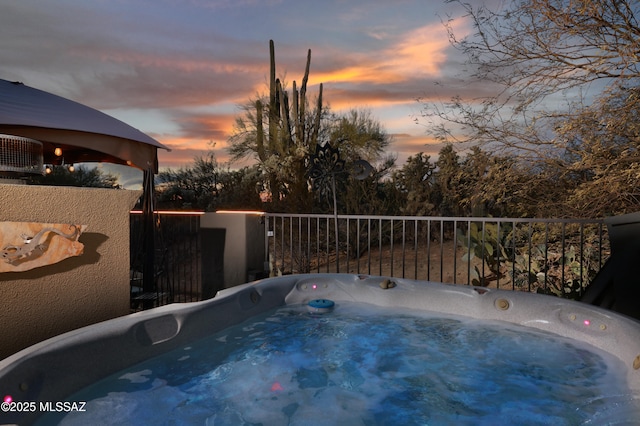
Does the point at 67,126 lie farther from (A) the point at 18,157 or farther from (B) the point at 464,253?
(B) the point at 464,253

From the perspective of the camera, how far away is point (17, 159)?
2.24 meters

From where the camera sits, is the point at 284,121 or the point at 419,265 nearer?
the point at 419,265

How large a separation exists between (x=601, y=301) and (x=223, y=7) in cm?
587

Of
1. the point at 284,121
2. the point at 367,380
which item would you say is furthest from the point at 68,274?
the point at 284,121

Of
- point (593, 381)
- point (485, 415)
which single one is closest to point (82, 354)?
point (485, 415)

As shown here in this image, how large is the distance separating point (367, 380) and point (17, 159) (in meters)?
2.28

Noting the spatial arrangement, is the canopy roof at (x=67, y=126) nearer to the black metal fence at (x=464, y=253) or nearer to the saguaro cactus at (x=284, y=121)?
the black metal fence at (x=464, y=253)

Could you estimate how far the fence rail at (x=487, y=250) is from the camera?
12.4 ft

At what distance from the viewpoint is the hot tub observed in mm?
1515

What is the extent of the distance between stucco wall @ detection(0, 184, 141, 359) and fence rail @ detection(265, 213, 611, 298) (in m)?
1.95

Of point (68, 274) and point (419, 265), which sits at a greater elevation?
point (68, 274)

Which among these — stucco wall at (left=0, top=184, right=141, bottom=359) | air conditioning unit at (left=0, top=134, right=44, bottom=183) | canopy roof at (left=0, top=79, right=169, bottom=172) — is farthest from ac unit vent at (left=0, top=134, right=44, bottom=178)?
canopy roof at (left=0, top=79, right=169, bottom=172)

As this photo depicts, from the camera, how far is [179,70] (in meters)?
7.21

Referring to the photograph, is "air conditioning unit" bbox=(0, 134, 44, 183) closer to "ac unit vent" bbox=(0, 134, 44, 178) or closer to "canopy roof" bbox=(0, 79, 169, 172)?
"ac unit vent" bbox=(0, 134, 44, 178)
